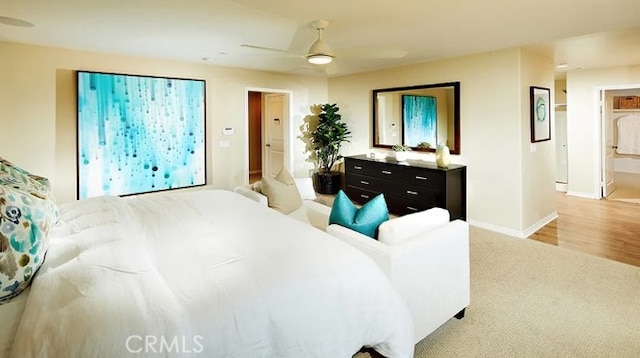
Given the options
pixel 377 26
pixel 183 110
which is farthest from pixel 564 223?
pixel 183 110

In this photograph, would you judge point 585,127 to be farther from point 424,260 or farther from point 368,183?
point 424,260

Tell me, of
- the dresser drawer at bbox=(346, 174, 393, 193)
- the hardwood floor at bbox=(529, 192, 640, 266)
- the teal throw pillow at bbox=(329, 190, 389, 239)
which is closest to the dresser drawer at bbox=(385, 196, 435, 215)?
the dresser drawer at bbox=(346, 174, 393, 193)

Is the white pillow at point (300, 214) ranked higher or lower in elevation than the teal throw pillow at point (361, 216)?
lower

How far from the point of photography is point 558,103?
7.04 metres

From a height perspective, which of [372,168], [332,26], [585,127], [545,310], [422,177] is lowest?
[545,310]

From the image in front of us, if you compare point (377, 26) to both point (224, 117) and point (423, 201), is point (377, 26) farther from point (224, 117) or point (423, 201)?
point (224, 117)

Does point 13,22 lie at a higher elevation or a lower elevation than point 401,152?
higher

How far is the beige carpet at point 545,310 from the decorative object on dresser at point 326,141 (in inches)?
135

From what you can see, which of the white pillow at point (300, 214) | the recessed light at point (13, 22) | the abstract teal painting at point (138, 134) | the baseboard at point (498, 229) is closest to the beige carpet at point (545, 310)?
the baseboard at point (498, 229)

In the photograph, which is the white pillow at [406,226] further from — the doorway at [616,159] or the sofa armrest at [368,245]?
the doorway at [616,159]

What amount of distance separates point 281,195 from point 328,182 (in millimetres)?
3010

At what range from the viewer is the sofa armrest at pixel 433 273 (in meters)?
2.04

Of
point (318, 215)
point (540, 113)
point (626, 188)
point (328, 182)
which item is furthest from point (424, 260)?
point (626, 188)

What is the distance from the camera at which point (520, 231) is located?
4.36 metres
